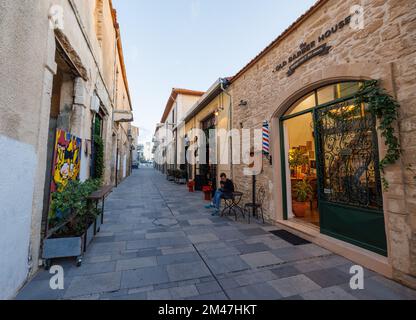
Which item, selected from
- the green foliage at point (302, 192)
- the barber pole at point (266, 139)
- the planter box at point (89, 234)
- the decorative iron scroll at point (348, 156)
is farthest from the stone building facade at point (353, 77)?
the planter box at point (89, 234)

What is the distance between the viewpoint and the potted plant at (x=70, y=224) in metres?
2.76

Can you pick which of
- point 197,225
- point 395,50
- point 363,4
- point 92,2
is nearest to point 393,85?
point 395,50

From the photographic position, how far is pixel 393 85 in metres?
2.63

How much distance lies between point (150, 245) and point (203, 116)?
26.1ft

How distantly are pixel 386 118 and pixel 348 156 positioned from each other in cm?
96

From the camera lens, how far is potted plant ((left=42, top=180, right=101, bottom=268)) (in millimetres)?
2762

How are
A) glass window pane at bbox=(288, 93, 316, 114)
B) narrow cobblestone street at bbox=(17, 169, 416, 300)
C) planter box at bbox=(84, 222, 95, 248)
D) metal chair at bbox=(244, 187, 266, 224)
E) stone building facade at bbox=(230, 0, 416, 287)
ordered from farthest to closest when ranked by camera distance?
1. metal chair at bbox=(244, 187, 266, 224)
2. glass window pane at bbox=(288, 93, 316, 114)
3. planter box at bbox=(84, 222, 95, 248)
4. stone building facade at bbox=(230, 0, 416, 287)
5. narrow cobblestone street at bbox=(17, 169, 416, 300)

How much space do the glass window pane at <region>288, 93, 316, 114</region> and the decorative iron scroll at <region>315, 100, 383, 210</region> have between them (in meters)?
0.34

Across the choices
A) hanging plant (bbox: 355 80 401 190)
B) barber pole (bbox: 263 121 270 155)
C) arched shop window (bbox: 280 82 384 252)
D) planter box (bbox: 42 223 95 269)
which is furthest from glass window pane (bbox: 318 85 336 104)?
planter box (bbox: 42 223 95 269)

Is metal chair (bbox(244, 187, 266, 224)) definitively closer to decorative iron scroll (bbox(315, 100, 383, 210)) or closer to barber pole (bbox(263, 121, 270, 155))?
barber pole (bbox(263, 121, 270, 155))

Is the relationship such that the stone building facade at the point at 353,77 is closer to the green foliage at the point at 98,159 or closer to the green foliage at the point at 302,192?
the green foliage at the point at 302,192

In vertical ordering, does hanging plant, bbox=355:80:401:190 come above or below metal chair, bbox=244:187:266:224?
above

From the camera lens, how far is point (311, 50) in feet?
12.7
